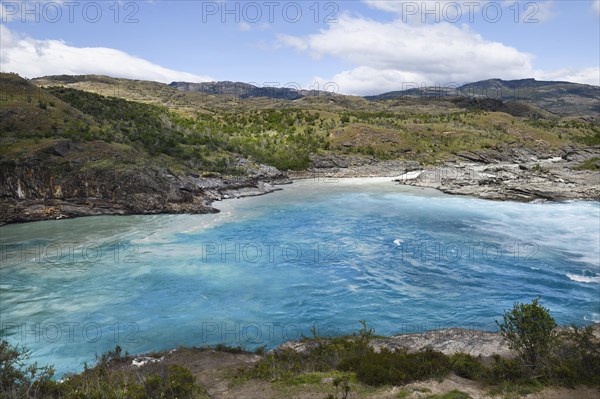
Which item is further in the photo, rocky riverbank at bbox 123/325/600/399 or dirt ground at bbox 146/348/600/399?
rocky riverbank at bbox 123/325/600/399

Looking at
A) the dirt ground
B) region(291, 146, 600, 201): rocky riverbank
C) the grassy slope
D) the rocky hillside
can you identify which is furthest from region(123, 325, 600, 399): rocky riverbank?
the grassy slope

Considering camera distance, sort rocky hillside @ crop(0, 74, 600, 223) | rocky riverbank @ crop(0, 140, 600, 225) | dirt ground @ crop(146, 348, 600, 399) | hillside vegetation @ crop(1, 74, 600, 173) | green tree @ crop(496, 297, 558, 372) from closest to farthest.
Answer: dirt ground @ crop(146, 348, 600, 399) → green tree @ crop(496, 297, 558, 372) → rocky riverbank @ crop(0, 140, 600, 225) → rocky hillside @ crop(0, 74, 600, 223) → hillside vegetation @ crop(1, 74, 600, 173)

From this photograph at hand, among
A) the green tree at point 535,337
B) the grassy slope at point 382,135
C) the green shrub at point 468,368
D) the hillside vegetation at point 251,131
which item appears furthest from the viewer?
the grassy slope at point 382,135

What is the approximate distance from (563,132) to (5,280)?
10721 centimetres

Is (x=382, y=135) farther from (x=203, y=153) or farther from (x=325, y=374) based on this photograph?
(x=325, y=374)

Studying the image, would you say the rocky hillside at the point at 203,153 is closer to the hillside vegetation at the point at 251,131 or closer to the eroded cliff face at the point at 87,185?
the eroded cliff face at the point at 87,185

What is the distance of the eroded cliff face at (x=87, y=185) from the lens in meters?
29.6

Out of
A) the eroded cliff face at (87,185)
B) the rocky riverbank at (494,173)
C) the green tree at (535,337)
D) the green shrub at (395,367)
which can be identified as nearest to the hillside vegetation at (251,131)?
the rocky riverbank at (494,173)

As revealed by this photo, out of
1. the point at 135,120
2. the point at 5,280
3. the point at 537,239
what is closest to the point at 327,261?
the point at 537,239

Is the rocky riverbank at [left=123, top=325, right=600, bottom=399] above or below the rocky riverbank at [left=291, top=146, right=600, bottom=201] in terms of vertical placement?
below

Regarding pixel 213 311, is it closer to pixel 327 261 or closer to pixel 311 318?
pixel 311 318

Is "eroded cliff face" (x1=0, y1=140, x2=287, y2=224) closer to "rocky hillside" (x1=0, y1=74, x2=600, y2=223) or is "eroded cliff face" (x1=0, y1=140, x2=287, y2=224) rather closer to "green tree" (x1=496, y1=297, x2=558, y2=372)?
"rocky hillside" (x1=0, y1=74, x2=600, y2=223)

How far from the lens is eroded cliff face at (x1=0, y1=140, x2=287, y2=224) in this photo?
1167 inches

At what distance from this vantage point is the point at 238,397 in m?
8.59
